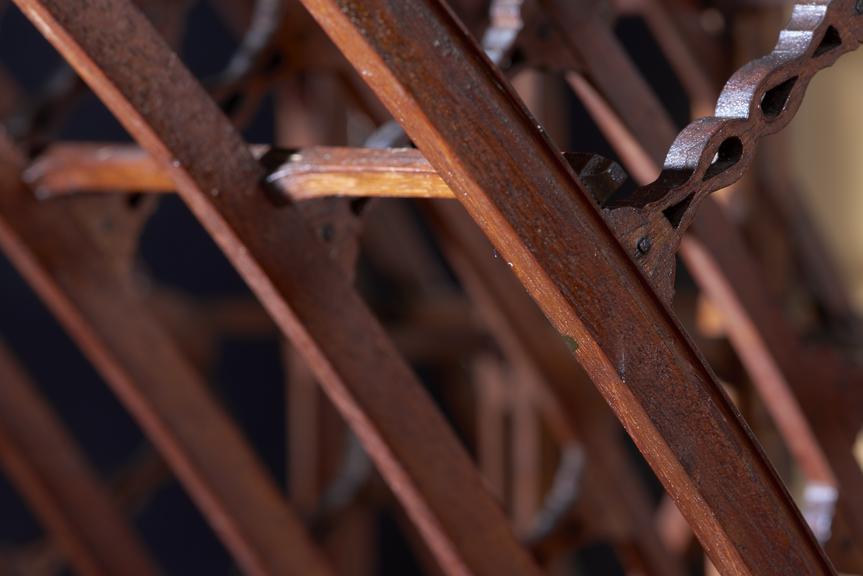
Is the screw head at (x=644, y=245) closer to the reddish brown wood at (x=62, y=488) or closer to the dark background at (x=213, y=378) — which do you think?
the reddish brown wood at (x=62, y=488)

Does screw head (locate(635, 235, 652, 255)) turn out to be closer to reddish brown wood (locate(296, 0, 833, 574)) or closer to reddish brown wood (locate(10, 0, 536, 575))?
reddish brown wood (locate(296, 0, 833, 574))

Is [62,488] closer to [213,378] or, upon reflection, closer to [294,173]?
[294,173]

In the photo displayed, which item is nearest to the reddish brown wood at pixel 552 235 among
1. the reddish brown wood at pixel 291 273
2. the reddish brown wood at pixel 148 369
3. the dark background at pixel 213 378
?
the reddish brown wood at pixel 291 273

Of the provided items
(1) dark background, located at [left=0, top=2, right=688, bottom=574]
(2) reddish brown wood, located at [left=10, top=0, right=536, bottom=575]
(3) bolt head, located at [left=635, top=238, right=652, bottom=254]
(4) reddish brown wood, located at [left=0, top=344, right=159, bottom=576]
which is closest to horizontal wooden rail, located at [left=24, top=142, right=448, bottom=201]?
(2) reddish brown wood, located at [left=10, top=0, right=536, bottom=575]

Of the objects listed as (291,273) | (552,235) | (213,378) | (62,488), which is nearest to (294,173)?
(291,273)

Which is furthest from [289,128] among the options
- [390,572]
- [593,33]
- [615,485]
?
[390,572]
